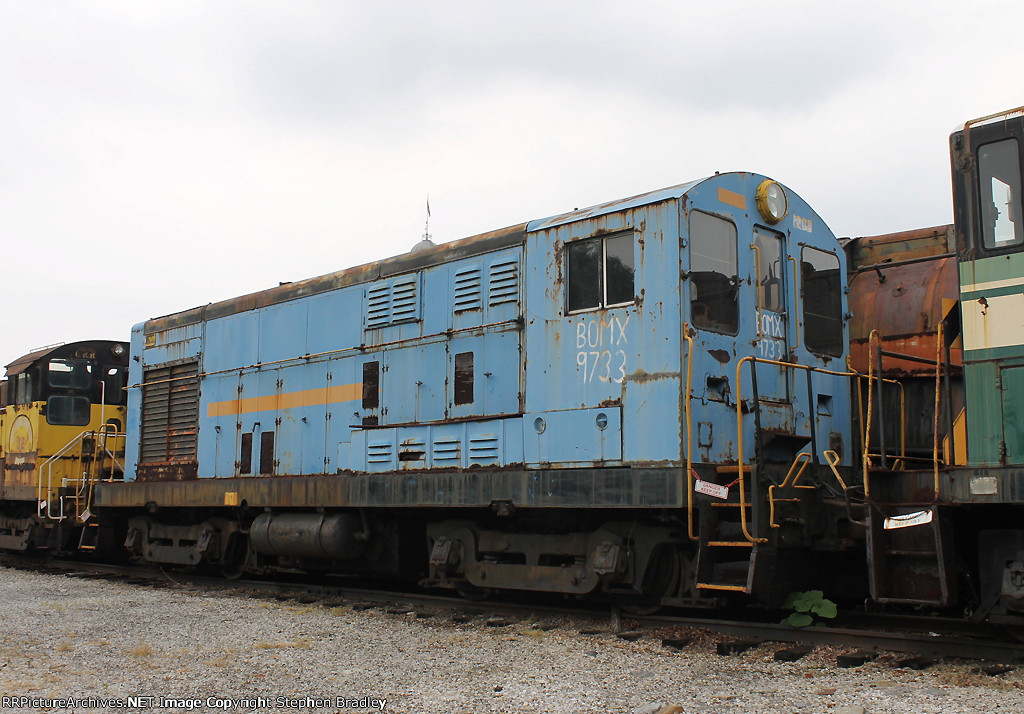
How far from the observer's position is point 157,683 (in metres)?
5.81

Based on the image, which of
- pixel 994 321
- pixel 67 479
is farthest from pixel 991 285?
pixel 67 479

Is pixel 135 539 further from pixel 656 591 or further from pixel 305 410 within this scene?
pixel 656 591

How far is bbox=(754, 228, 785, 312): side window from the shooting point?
797 cm

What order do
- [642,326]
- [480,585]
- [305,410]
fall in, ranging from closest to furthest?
[642,326]
[480,585]
[305,410]

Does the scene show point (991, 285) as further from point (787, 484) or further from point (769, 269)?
point (769, 269)

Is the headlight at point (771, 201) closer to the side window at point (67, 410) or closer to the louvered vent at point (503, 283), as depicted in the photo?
the louvered vent at point (503, 283)

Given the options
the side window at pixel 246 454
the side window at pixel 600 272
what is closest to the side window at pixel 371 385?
the side window at pixel 246 454

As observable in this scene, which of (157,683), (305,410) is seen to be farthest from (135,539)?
(157,683)

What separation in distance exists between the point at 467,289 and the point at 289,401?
119 inches

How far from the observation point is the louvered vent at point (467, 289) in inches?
348

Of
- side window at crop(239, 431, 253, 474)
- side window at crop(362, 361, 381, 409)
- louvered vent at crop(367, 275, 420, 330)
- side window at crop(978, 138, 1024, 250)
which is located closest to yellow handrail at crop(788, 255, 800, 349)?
side window at crop(978, 138, 1024, 250)

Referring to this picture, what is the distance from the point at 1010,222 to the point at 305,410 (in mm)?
7396

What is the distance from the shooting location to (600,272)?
25.2 ft

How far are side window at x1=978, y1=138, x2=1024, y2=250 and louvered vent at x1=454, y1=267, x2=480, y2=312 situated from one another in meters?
4.48
